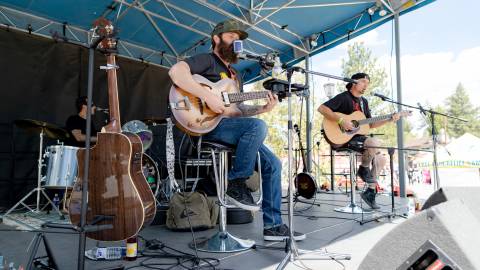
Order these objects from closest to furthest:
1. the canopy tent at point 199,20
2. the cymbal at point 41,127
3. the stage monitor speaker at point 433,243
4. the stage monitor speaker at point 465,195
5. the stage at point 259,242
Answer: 1. the stage monitor speaker at point 433,243
2. the stage monitor speaker at point 465,195
3. the stage at point 259,242
4. the cymbal at point 41,127
5. the canopy tent at point 199,20

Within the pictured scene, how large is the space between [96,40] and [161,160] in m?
4.80

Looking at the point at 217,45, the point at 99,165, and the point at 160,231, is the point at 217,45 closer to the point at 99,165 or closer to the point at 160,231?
the point at 99,165

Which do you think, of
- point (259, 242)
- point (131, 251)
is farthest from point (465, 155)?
point (131, 251)

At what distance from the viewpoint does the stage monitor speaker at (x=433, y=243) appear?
574mm

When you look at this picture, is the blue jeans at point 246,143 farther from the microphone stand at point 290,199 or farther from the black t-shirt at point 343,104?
the black t-shirt at point 343,104

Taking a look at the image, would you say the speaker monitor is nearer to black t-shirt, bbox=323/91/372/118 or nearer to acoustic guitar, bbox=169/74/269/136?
acoustic guitar, bbox=169/74/269/136

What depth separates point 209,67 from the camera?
2.50m

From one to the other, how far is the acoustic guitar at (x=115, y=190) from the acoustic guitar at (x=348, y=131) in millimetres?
2673

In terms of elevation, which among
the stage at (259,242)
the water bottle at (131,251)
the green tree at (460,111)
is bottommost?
the stage at (259,242)

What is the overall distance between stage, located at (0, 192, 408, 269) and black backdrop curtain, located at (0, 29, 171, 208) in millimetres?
1305

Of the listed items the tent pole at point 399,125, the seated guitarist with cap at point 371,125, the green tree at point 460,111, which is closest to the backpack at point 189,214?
the seated guitarist with cap at point 371,125

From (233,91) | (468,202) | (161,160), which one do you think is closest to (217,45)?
(233,91)

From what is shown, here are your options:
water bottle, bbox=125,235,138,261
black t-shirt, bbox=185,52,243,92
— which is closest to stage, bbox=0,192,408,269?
water bottle, bbox=125,235,138,261

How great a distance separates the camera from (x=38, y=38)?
5.60 m
